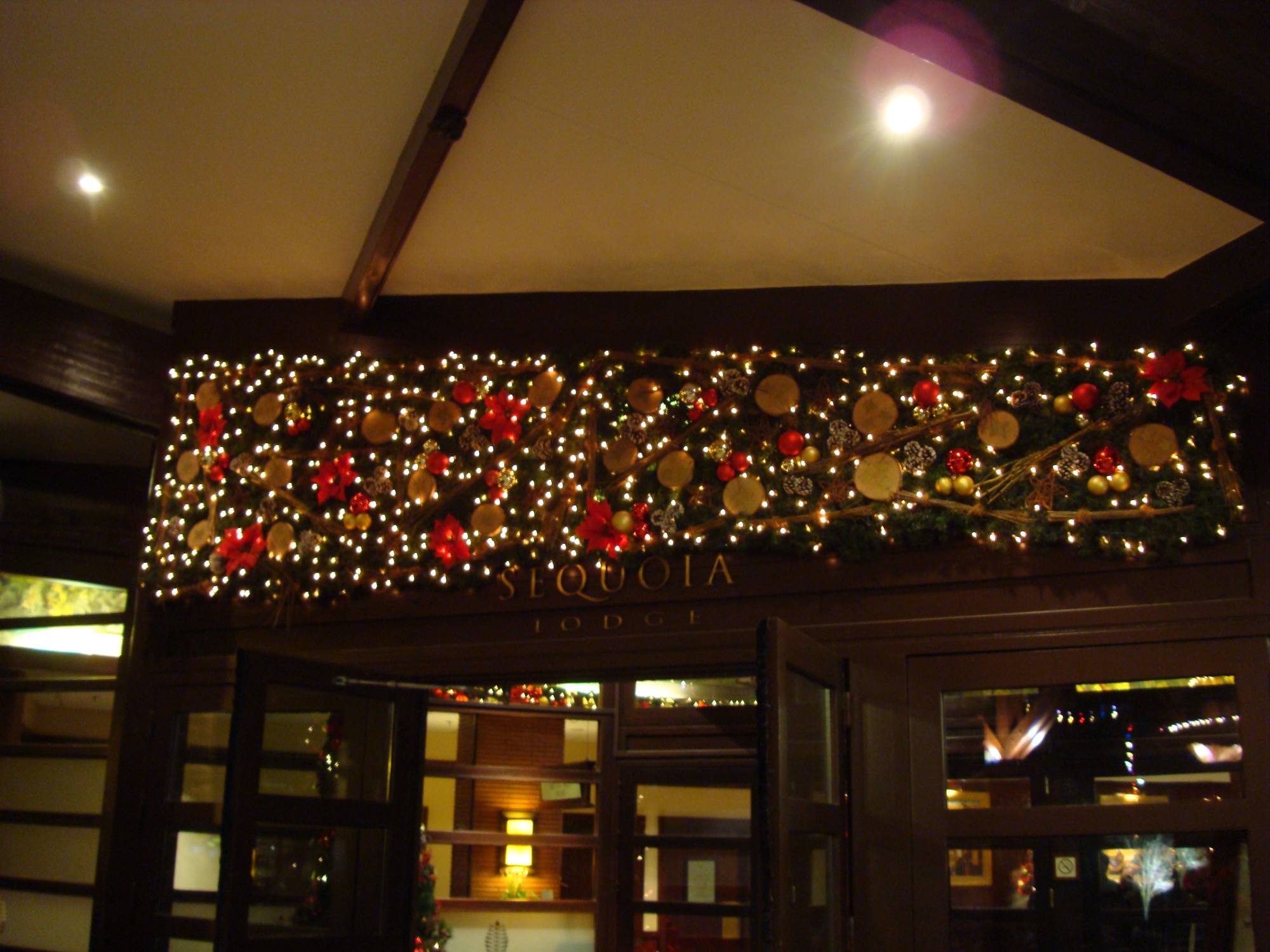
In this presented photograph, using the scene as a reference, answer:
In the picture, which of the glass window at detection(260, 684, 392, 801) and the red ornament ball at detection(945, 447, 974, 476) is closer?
the red ornament ball at detection(945, 447, 974, 476)

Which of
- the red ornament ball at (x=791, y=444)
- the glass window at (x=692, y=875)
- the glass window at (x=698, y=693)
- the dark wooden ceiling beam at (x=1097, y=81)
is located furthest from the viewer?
the glass window at (x=698, y=693)

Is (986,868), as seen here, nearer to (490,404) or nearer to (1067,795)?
(1067,795)

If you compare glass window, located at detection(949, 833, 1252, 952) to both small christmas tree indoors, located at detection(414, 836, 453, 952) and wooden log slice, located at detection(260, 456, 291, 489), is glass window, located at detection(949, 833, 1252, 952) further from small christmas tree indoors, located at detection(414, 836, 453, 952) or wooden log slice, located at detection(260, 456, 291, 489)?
small christmas tree indoors, located at detection(414, 836, 453, 952)

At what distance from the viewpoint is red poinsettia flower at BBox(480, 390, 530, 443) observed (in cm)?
571

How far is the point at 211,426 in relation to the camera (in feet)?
20.8

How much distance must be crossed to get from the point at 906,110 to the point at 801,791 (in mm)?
2388

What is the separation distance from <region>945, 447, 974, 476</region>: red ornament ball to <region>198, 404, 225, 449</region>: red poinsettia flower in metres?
3.68

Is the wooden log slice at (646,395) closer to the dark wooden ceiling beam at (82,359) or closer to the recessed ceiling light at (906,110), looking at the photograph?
the recessed ceiling light at (906,110)

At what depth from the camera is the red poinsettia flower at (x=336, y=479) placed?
5.95m

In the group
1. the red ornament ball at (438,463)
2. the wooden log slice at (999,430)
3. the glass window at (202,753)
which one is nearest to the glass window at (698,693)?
the red ornament ball at (438,463)

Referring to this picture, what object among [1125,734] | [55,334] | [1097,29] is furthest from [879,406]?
[55,334]

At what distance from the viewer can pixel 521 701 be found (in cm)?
938

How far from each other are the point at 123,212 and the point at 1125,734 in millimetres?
4759

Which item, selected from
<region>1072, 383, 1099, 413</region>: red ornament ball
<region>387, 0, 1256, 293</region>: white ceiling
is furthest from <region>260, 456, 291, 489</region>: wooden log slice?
<region>1072, 383, 1099, 413</region>: red ornament ball
